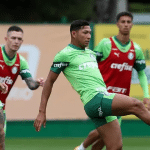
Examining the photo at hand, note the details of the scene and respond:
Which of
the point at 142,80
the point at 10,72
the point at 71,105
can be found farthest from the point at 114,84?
the point at 71,105

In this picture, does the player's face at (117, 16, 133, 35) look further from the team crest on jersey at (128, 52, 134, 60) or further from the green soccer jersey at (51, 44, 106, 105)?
the green soccer jersey at (51, 44, 106, 105)

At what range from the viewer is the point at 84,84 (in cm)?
776

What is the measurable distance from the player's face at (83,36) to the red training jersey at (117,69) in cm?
187

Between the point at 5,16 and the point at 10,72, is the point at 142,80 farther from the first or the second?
the point at 5,16

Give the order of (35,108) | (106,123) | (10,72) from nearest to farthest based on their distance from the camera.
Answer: (106,123) < (10,72) < (35,108)

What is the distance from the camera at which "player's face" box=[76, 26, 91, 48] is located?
805 cm

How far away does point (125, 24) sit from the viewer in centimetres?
1000

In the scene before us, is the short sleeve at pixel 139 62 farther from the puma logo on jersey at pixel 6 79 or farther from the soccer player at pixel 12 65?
the puma logo on jersey at pixel 6 79

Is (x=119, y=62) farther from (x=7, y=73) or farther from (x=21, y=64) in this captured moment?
(x=7, y=73)

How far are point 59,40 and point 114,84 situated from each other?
17.9 ft

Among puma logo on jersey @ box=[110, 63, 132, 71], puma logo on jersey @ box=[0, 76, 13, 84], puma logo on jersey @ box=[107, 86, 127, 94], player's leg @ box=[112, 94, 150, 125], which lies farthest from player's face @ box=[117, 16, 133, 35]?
player's leg @ box=[112, 94, 150, 125]

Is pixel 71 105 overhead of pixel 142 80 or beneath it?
beneath

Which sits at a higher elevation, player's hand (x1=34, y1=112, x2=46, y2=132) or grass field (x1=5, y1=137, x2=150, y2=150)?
player's hand (x1=34, y1=112, x2=46, y2=132)

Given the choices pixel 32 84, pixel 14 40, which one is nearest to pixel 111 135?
pixel 32 84
